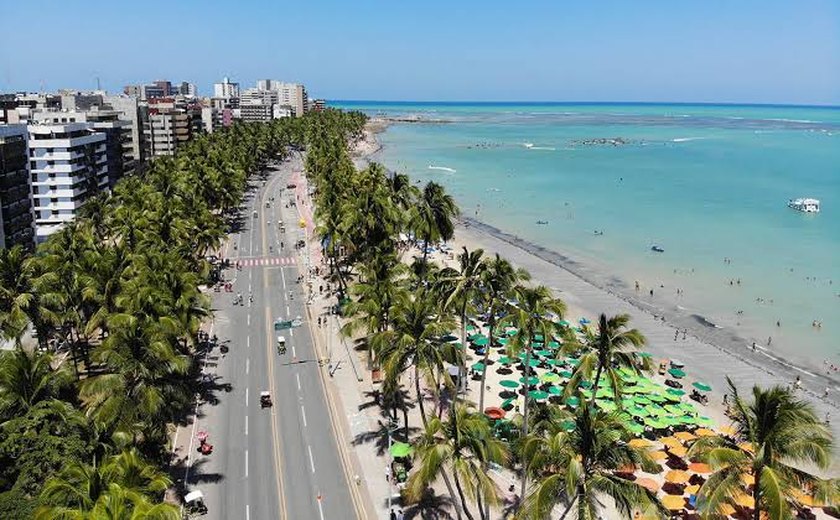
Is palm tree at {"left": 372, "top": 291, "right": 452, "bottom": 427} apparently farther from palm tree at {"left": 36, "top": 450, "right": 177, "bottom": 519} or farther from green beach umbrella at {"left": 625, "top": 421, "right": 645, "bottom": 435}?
green beach umbrella at {"left": 625, "top": 421, "right": 645, "bottom": 435}

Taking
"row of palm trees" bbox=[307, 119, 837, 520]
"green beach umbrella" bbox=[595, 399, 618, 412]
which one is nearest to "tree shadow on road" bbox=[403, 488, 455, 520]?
"row of palm trees" bbox=[307, 119, 837, 520]

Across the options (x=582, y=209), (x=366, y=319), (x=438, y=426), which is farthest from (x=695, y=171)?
(x=438, y=426)

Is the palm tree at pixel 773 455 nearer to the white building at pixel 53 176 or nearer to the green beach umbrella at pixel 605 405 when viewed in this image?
the green beach umbrella at pixel 605 405

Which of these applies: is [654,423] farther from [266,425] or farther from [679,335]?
[266,425]

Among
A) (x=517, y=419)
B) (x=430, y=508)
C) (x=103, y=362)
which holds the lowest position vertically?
(x=430, y=508)

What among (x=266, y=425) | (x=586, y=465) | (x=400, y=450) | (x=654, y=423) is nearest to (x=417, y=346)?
(x=400, y=450)

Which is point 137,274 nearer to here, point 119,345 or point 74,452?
point 119,345
